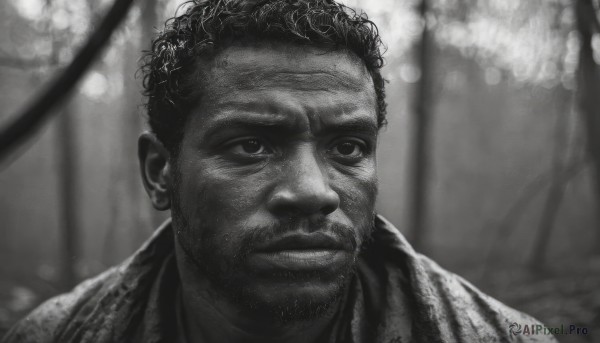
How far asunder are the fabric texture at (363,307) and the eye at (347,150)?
1.66 ft

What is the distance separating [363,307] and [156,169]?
4.00 ft

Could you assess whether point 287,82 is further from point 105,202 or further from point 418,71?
point 105,202

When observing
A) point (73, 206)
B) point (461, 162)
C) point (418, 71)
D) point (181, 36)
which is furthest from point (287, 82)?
point (461, 162)

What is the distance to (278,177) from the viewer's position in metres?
1.88

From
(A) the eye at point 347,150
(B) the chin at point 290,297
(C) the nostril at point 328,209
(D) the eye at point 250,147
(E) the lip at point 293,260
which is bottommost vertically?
(B) the chin at point 290,297

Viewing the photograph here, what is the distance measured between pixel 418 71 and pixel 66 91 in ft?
23.1

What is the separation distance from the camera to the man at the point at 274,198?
183cm

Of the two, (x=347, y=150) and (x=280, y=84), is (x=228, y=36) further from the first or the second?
(x=347, y=150)

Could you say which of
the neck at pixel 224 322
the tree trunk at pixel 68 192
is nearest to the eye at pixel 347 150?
the neck at pixel 224 322

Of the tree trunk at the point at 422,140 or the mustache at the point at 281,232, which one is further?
the tree trunk at the point at 422,140

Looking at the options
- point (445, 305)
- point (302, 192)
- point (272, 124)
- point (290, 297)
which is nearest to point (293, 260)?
point (290, 297)

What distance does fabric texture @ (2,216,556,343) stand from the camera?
2168mm

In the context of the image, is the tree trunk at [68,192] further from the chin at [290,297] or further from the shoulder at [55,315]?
the chin at [290,297]

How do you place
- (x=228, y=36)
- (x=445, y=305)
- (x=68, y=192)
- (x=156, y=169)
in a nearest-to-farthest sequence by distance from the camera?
(x=228, y=36) < (x=445, y=305) < (x=156, y=169) < (x=68, y=192)
